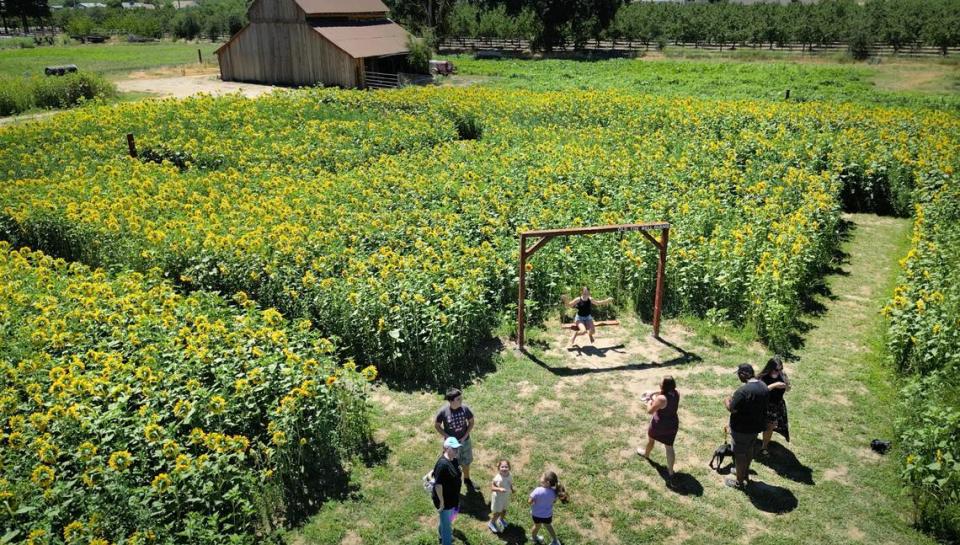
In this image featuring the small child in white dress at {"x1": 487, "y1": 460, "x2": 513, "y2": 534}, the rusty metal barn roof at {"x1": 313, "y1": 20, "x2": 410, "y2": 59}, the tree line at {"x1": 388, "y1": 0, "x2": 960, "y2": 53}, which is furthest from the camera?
the tree line at {"x1": 388, "y1": 0, "x2": 960, "y2": 53}

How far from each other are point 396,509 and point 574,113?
846 inches

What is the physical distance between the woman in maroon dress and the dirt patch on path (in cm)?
3660

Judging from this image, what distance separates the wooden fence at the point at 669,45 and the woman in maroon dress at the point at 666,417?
54238 mm

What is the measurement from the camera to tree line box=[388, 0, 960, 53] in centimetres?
5572

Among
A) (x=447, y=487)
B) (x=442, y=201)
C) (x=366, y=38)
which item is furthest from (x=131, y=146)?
(x=366, y=38)

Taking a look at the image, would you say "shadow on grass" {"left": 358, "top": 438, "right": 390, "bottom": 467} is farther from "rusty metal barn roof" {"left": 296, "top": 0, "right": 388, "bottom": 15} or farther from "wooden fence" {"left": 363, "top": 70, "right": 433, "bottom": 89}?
"rusty metal barn roof" {"left": 296, "top": 0, "right": 388, "bottom": 15}

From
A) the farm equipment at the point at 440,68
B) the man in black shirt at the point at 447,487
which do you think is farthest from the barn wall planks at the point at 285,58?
the man in black shirt at the point at 447,487

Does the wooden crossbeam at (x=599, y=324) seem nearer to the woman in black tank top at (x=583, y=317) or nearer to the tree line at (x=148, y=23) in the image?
the woman in black tank top at (x=583, y=317)

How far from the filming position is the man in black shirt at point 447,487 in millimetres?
7113

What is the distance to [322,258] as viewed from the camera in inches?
485

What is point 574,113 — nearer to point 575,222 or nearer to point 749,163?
point 749,163

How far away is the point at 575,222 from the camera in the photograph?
15133 mm

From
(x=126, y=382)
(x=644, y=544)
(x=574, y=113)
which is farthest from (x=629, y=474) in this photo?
(x=574, y=113)

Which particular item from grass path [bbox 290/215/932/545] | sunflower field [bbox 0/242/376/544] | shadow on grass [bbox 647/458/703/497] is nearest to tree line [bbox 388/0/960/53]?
grass path [bbox 290/215/932/545]
